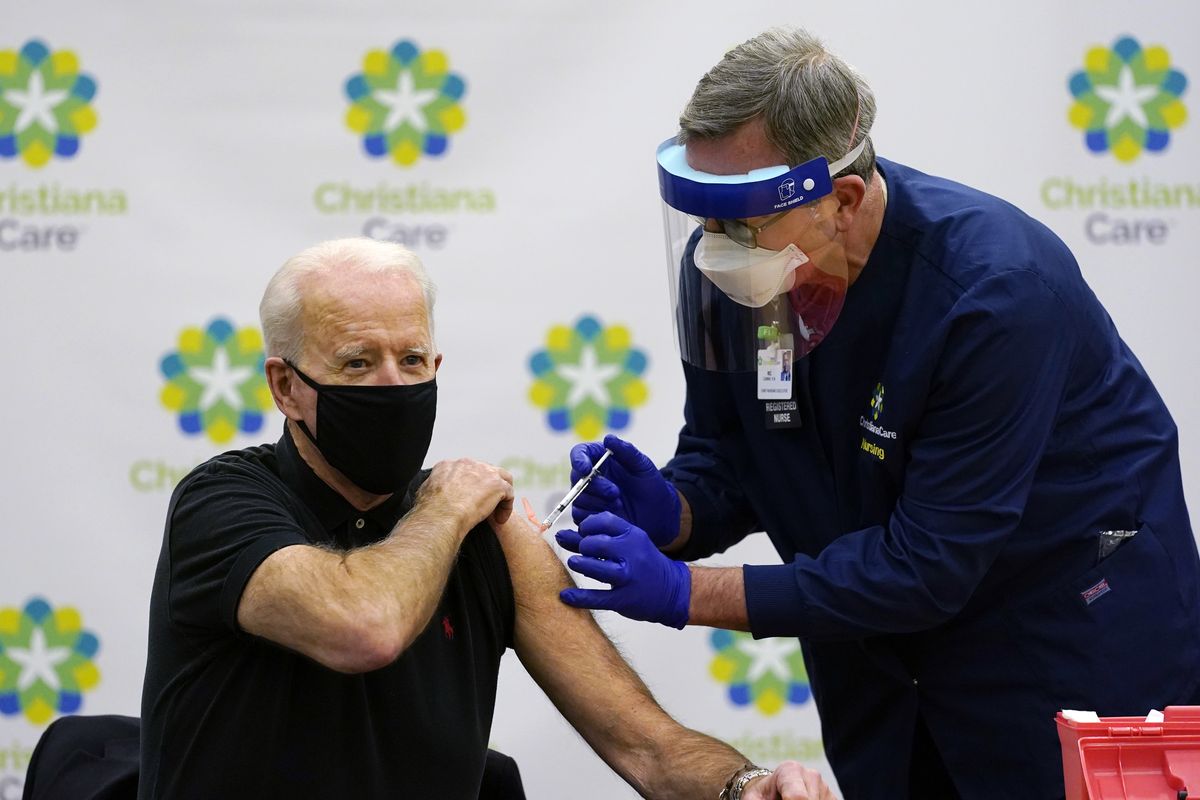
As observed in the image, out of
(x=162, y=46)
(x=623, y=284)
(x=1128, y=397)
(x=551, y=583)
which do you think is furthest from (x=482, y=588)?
(x=162, y=46)

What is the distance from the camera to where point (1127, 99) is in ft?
9.37

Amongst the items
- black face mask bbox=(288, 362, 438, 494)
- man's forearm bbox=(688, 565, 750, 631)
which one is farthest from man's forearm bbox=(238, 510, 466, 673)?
man's forearm bbox=(688, 565, 750, 631)

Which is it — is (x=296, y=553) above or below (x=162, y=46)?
below

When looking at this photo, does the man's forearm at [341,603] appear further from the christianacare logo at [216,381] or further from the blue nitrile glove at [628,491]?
the christianacare logo at [216,381]

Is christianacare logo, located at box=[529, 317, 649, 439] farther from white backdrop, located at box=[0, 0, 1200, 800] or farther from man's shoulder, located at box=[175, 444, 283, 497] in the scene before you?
man's shoulder, located at box=[175, 444, 283, 497]

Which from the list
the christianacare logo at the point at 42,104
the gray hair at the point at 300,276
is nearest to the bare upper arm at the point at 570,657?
the gray hair at the point at 300,276

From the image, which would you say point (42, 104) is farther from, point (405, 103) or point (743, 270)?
point (743, 270)

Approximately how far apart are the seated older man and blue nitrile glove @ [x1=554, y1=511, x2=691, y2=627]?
93mm

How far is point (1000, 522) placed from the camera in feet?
5.52

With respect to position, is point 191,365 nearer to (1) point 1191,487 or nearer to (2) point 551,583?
(2) point 551,583

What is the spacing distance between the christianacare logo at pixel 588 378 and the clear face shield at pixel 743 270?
919 mm

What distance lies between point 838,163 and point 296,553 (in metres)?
0.84

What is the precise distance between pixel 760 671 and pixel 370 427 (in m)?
1.52

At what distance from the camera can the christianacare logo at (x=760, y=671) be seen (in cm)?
292
